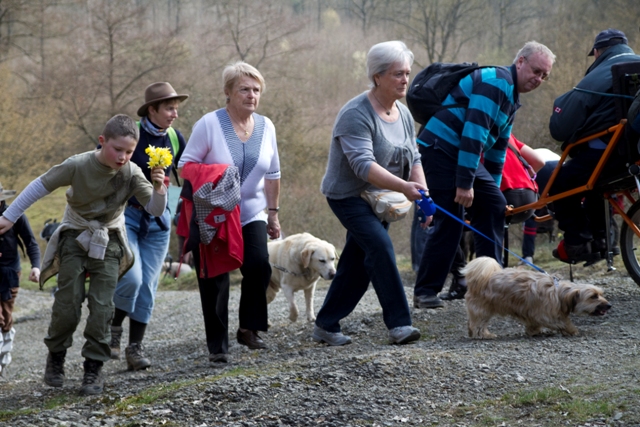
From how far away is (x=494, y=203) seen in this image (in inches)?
291

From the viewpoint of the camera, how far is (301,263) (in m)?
9.23

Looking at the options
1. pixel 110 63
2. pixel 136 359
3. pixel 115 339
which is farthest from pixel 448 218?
pixel 110 63

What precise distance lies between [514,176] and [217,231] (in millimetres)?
3666

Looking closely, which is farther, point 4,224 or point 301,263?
point 301,263

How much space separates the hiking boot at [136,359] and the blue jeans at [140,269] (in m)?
0.26

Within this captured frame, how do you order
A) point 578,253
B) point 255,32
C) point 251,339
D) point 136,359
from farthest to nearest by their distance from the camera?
point 255,32 < point 578,253 < point 136,359 < point 251,339

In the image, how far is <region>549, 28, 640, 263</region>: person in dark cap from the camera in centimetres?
696

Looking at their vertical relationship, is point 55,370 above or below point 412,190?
below

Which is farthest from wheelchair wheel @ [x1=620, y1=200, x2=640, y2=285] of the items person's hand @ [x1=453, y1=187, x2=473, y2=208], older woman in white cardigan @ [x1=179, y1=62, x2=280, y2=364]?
older woman in white cardigan @ [x1=179, y1=62, x2=280, y2=364]

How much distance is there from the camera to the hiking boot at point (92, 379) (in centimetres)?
565

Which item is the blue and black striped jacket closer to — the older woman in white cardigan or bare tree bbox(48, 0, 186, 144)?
the older woman in white cardigan

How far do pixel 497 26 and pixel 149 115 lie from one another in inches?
1270

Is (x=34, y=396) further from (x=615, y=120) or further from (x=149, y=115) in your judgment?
(x=615, y=120)

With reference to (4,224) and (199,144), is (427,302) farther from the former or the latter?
(4,224)
